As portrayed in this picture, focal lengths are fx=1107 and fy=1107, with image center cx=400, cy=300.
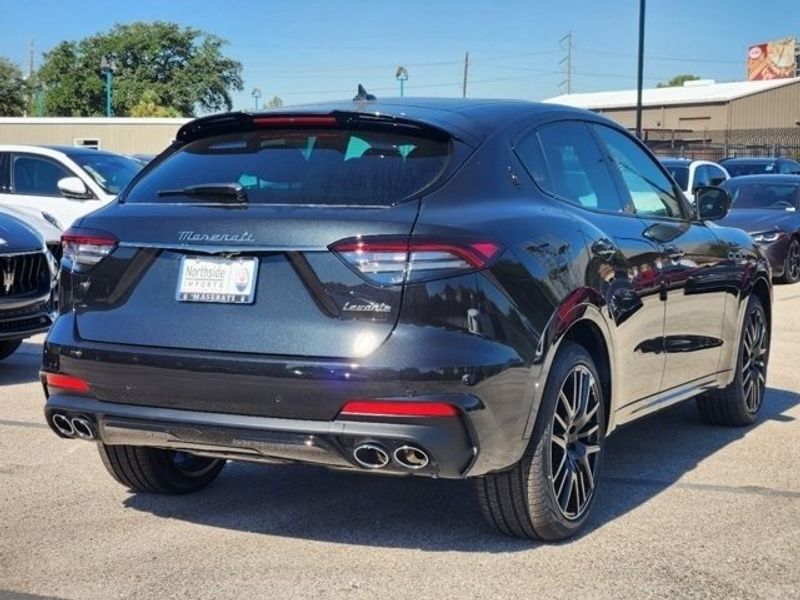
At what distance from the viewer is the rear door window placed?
15.3 ft

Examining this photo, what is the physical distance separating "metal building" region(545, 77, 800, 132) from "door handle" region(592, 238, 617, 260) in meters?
54.6

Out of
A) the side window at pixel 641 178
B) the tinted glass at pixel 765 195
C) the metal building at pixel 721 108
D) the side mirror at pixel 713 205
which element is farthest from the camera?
the metal building at pixel 721 108

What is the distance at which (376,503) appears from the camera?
5.04 m

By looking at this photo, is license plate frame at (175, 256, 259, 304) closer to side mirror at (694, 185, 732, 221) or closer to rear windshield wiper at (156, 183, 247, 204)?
rear windshield wiper at (156, 183, 247, 204)

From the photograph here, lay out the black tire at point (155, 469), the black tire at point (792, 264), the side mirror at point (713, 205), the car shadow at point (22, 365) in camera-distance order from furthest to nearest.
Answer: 1. the black tire at point (792, 264)
2. the car shadow at point (22, 365)
3. the side mirror at point (713, 205)
4. the black tire at point (155, 469)

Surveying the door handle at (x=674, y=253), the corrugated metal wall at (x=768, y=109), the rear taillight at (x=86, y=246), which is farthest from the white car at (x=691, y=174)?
the corrugated metal wall at (x=768, y=109)

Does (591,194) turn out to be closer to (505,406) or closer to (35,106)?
(505,406)

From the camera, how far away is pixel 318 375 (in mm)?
3781

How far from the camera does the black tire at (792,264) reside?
607 inches

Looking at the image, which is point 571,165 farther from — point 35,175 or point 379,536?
point 35,175

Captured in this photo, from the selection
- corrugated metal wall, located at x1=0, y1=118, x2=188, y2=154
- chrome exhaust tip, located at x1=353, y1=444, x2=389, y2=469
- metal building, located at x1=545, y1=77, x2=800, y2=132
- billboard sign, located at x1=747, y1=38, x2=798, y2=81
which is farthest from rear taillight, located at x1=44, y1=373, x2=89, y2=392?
billboard sign, located at x1=747, y1=38, x2=798, y2=81

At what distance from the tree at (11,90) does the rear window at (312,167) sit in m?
66.2

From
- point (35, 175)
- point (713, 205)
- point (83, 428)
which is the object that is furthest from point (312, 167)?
point (35, 175)

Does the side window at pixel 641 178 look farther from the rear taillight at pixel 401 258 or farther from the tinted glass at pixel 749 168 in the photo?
the tinted glass at pixel 749 168
